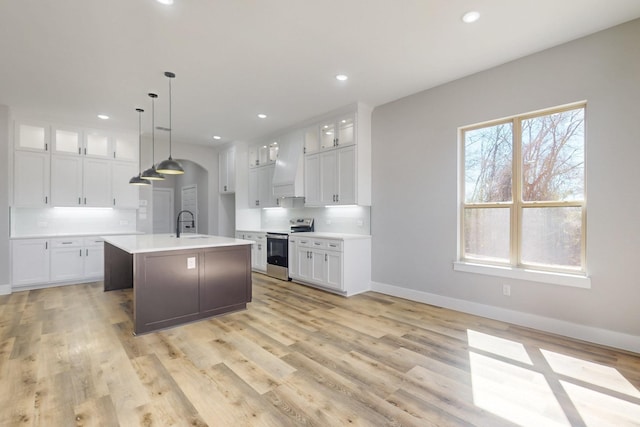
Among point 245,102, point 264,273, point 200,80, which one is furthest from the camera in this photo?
point 264,273

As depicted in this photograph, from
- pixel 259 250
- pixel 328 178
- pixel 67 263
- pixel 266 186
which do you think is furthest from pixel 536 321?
pixel 67 263

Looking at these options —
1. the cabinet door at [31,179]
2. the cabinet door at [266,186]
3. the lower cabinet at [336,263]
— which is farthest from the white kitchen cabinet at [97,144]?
the lower cabinet at [336,263]

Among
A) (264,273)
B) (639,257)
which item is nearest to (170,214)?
(264,273)

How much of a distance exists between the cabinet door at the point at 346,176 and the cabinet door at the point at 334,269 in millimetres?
850

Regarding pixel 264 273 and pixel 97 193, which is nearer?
pixel 97 193

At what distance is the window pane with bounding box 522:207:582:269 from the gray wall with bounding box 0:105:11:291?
284 inches

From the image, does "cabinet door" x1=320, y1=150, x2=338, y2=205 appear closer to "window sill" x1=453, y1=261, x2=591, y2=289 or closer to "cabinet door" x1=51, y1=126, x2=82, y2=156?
"window sill" x1=453, y1=261, x2=591, y2=289

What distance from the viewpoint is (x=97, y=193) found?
576cm

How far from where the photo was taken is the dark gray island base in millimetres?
3146

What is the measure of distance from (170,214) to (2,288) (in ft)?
16.0

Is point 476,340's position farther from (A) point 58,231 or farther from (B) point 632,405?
(A) point 58,231

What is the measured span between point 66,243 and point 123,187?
137 cm

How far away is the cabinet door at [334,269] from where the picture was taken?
179 inches

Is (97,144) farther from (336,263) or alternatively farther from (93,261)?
(336,263)
